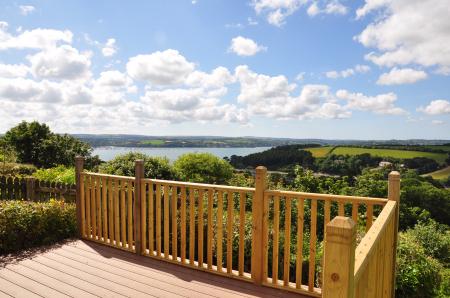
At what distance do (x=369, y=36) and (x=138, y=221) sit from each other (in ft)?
33.8

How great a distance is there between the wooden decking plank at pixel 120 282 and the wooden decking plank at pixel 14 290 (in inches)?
25.5

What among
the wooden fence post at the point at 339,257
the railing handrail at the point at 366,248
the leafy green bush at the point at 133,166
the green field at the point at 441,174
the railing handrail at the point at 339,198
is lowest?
the green field at the point at 441,174

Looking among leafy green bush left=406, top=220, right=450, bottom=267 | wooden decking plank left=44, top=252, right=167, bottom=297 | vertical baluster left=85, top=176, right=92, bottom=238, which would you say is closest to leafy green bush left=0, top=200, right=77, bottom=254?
vertical baluster left=85, top=176, right=92, bottom=238

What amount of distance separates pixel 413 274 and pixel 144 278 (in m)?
3.28

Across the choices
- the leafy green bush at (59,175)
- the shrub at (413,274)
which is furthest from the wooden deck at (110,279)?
the leafy green bush at (59,175)

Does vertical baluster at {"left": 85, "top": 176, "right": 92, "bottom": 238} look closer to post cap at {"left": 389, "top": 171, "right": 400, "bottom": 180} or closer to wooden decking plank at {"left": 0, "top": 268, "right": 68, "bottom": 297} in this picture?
wooden decking plank at {"left": 0, "top": 268, "right": 68, "bottom": 297}

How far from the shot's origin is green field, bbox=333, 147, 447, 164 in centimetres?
2719

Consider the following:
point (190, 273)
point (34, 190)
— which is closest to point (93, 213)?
point (190, 273)

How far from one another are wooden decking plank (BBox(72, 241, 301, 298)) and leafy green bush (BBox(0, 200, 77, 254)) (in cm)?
46

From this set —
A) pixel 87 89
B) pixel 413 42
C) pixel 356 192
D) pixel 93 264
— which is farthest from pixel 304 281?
pixel 87 89

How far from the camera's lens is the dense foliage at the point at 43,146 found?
71.2 ft

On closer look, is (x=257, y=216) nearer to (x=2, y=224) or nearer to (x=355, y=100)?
(x=2, y=224)

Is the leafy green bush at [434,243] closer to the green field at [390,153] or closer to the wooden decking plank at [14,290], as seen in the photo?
the wooden decking plank at [14,290]

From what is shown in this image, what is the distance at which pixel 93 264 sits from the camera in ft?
13.8
